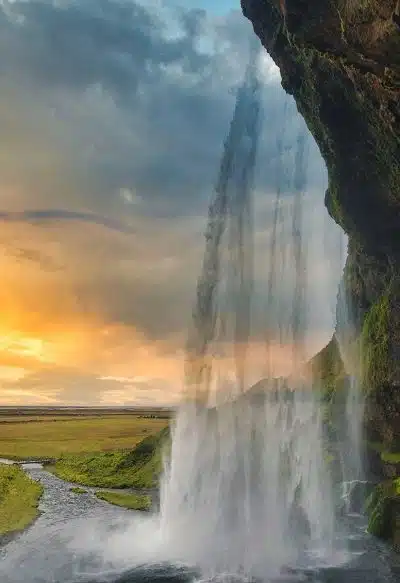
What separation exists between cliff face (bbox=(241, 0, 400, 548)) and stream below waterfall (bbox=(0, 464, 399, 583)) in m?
13.5

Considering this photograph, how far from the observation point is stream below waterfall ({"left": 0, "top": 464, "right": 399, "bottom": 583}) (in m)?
26.0

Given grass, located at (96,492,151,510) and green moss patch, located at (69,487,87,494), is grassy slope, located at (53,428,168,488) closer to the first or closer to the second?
green moss patch, located at (69,487,87,494)

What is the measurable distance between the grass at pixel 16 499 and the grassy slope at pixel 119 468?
590 centimetres

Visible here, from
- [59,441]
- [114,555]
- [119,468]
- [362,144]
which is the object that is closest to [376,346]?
[362,144]

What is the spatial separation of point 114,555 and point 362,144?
106 ft

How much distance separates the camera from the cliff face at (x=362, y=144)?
2969cm

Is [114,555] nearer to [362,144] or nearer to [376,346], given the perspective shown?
[376,346]

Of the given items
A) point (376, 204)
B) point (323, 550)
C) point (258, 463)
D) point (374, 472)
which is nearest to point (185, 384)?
point (258, 463)

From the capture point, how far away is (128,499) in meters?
48.2

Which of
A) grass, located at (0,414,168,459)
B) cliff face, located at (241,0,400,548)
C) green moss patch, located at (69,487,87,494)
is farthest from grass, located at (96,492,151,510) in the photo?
grass, located at (0,414,168,459)

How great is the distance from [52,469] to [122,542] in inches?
1382

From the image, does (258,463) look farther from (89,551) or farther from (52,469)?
(52,469)

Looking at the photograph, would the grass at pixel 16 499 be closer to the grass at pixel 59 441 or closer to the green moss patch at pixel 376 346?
the grass at pixel 59 441

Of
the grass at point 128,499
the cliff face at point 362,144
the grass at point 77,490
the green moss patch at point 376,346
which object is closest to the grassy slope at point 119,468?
the grass at point 77,490
